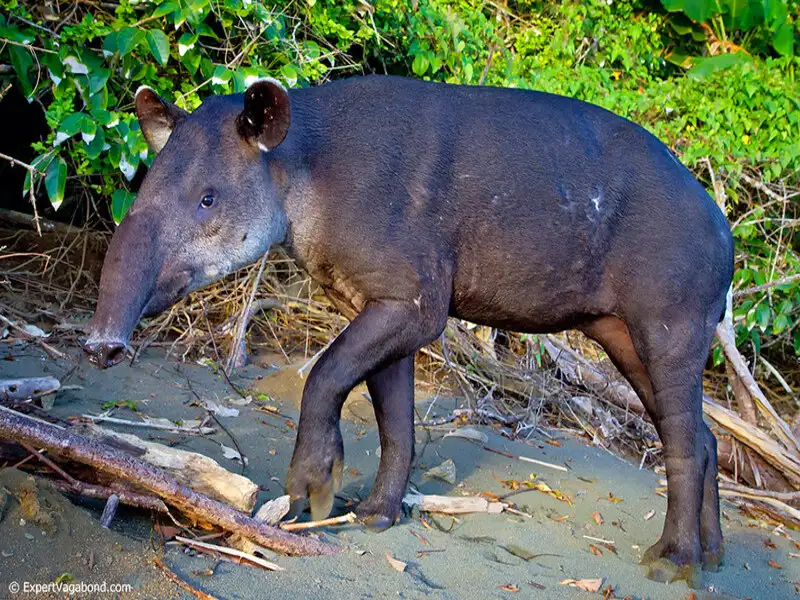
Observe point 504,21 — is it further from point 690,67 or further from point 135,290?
point 135,290

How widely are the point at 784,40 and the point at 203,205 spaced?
25.6ft

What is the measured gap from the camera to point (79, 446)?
3195 millimetres

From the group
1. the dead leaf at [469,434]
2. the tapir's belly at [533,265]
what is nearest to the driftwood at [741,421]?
the dead leaf at [469,434]

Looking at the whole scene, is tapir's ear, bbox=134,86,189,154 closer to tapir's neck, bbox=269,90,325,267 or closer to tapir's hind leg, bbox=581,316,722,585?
tapir's neck, bbox=269,90,325,267

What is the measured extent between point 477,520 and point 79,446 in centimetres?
195

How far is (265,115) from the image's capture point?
380 cm

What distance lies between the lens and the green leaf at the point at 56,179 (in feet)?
16.9

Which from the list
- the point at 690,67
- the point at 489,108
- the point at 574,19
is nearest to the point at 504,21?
the point at 574,19

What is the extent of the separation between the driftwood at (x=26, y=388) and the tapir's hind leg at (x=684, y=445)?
2.73 m

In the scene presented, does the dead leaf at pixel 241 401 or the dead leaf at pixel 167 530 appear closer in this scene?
the dead leaf at pixel 167 530

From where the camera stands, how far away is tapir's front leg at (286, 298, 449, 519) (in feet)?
12.7

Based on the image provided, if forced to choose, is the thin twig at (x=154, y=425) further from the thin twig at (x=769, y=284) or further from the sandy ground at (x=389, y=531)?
the thin twig at (x=769, y=284)

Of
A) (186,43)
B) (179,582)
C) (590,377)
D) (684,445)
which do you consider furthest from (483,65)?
(179,582)

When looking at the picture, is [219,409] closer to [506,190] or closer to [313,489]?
[313,489]
